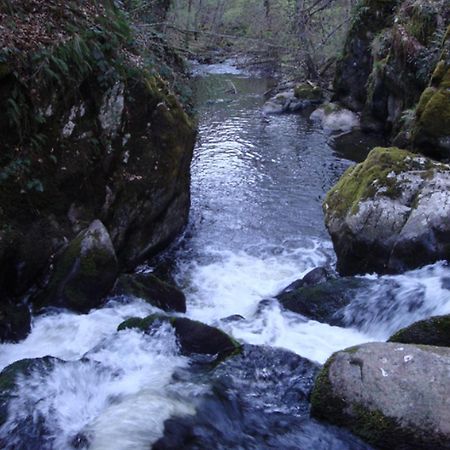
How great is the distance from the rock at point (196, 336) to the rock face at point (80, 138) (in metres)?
1.46

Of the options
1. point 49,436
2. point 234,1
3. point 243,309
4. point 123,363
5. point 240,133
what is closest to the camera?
point 49,436

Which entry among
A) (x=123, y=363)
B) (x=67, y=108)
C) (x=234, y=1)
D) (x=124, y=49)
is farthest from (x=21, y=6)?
(x=234, y=1)

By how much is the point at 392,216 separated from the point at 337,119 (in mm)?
10329

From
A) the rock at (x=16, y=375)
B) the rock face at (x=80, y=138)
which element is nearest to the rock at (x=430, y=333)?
the rock at (x=16, y=375)

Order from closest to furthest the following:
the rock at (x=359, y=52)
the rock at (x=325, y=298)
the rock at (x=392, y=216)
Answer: the rock at (x=325, y=298) → the rock at (x=392, y=216) → the rock at (x=359, y=52)

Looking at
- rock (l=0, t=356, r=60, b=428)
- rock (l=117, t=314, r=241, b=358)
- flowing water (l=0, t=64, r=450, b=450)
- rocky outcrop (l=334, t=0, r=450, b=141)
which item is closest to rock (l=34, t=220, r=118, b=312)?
flowing water (l=0, t=64, r=450, b=450)

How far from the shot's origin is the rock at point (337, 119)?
54.2ft

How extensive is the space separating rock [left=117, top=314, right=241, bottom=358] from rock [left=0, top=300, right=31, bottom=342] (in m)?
0.98

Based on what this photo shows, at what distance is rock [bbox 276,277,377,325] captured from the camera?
638 centimetres

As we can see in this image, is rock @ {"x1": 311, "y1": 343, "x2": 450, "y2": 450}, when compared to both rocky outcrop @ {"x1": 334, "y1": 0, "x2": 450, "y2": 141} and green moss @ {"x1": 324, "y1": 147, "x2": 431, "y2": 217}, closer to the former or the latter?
green moss @ {"x1": 324, "y1": 147, "x2": 431, "y2": 217}

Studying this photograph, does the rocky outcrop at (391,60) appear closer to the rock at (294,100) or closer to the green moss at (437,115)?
the green moss at (437,115)

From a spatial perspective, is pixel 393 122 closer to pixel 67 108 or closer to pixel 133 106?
pixel 133 106

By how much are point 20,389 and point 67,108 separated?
345cm

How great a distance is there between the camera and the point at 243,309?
6.81 meters
